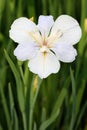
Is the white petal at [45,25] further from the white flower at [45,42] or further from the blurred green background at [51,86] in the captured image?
the blurred green background at [51,86]

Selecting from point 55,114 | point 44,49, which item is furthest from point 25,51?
point 55,114

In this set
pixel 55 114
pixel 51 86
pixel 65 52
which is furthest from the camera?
pixel 51 86

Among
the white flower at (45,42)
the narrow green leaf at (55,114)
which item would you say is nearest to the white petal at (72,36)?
the white flower at (45,42)

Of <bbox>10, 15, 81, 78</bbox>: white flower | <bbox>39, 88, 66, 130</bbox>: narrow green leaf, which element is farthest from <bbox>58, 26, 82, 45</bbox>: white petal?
<bbox>39, 88, 66, 130</bbox>: narrow green leaf

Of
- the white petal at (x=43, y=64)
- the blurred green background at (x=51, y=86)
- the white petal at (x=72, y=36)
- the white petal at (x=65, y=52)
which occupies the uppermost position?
the white petal at (x=72, y=36)

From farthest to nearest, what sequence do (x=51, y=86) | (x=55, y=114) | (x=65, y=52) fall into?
(x=51, y=86)
(x=55, y=114)
(x=65, y=52)

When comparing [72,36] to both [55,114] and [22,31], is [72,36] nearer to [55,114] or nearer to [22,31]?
[22,31]

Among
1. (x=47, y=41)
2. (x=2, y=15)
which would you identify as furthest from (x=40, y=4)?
(x=47, y=41)
